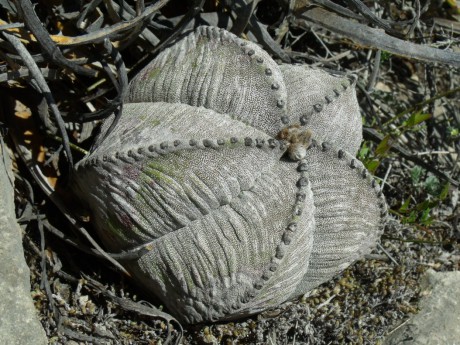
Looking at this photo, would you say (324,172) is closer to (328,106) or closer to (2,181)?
(328,106)

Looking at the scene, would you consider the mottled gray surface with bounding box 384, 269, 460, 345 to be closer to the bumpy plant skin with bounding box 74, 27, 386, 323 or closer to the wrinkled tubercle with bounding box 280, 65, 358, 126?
the bumpy plant skin with bounding box 74, 27, 386, 323

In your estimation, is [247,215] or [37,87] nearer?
[247,215]

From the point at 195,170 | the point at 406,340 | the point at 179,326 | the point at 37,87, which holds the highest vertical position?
the point at 37,87

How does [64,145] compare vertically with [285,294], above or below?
above

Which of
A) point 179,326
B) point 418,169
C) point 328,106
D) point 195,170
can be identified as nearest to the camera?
point 195,170

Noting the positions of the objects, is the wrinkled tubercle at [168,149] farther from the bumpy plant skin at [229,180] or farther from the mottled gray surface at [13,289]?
the mottled gray surface at [13,289]

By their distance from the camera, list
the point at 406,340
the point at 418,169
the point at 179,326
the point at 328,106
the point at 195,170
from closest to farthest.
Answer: the point at 195,170
the point at 328,106
the point at 179,326
the point at 406,340
the point at 418,169

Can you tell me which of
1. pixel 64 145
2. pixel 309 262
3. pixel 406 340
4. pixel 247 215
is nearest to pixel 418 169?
pixel 406 340
